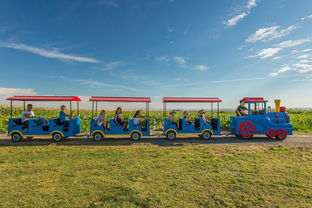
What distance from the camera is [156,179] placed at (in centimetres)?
424

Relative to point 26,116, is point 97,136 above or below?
below

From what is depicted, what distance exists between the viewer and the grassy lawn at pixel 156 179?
3.31 m

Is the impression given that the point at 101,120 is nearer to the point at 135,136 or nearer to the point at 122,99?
the point at 122,99

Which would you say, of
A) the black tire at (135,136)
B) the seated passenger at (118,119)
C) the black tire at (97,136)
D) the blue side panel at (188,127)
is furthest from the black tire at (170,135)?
the black tire at (97,136)

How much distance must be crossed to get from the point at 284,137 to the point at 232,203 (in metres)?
8.98

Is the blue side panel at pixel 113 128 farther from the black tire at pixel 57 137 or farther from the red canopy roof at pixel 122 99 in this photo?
the black tire at pixel 57 137

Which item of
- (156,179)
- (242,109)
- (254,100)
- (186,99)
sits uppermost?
(186,99)

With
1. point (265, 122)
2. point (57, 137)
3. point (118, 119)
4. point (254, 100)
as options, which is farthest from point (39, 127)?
point (265, 122)

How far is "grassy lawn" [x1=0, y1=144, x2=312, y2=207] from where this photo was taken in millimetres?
3312

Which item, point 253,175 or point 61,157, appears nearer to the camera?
point 253,175

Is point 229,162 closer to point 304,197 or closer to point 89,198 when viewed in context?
point 304,197

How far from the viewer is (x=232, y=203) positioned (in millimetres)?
3260

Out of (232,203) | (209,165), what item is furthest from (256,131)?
(232,203)

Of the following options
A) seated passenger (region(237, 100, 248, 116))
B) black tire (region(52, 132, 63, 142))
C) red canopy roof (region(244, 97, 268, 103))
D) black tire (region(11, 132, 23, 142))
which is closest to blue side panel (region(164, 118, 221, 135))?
seated passenger (region(237, 100, 248, 116))
